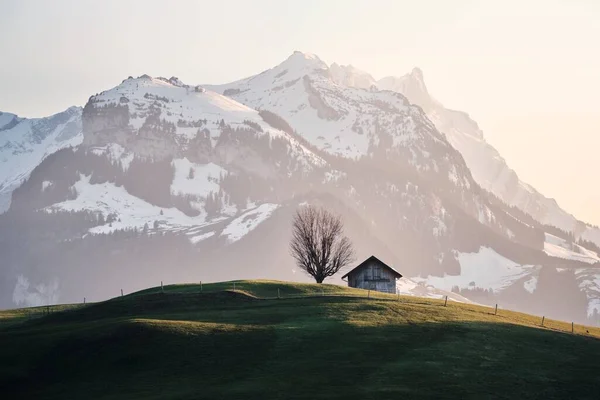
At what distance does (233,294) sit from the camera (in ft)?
418

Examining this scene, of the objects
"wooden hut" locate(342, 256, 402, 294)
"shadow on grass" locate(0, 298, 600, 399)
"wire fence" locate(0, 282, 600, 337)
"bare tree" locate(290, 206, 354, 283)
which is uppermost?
"bare tree" locate(290, 206, 354, 283)

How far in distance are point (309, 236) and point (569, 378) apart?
3334 inches

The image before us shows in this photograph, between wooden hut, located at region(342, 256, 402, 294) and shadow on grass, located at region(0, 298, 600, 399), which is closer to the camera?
shadow on grass, located at region(0, 298, 600, 399)

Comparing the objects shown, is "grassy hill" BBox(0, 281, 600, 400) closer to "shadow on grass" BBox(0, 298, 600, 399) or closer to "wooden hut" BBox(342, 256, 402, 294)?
"shadow on grass" BBox(0, 298, 600, 399)

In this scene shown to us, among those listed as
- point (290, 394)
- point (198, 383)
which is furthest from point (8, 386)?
point (290, 394)

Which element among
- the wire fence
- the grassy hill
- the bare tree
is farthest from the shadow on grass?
the bare tree

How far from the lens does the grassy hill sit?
262 ft

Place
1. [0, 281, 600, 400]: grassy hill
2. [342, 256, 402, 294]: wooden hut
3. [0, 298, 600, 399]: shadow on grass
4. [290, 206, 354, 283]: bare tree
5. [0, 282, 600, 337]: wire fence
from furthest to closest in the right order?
[290, 206, 354, 283]: bare tree
[342, 256, 402, 294]: wooden hut
[0, 282, 600, 337]: wire fence
[0, 281, 600, 400]: grassy hill
[0, 298, 600, 399]: shadow on grass

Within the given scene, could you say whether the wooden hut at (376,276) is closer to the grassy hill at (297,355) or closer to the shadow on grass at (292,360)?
the grassy hill at (297,355)

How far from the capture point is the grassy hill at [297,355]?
7981 centimetres

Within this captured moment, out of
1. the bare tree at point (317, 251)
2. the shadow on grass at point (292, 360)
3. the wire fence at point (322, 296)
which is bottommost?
the shadow on grass at point (292, 360)

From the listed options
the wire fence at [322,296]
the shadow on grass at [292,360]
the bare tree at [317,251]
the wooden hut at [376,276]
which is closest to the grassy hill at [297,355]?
the shadow on grass at [292,360]

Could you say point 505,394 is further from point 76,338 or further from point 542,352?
point 76,338

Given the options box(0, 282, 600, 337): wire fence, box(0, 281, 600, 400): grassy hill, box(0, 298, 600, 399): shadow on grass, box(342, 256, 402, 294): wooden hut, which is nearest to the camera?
box(0, 298, 600, 399): shadow on grass
